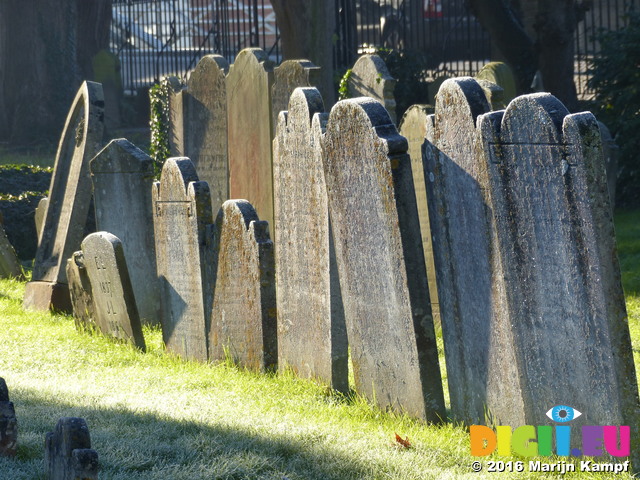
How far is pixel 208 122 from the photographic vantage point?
354 inches

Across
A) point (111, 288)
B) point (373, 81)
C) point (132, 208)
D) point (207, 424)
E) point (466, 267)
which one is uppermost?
point (373, 81)

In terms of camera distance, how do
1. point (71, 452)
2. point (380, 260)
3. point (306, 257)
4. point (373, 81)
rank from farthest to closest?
1. point (373, 81)
2. point (306, 257)
3. point (380, 260)
4. point (71, 452)

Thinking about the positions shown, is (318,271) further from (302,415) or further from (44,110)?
(44,110)

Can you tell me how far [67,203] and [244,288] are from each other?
326cm

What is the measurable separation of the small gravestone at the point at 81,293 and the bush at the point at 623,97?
7.87m

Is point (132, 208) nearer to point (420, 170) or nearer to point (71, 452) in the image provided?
point (420, 170)

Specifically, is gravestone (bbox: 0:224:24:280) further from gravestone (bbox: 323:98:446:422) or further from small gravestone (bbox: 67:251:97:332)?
gravestone (bbox: 323:98:446:422)

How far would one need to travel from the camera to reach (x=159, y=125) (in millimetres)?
9625

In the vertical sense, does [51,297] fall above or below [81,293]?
below

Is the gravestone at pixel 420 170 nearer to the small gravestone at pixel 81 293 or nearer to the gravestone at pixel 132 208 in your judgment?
the gravestone at pixel 132 208

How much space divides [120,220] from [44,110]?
13647 millimetres

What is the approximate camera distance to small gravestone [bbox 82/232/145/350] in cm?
657

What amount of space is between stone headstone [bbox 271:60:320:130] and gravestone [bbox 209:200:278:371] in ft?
8.72

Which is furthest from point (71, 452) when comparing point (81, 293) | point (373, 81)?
point (373, 81)
